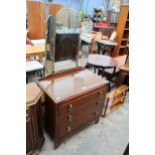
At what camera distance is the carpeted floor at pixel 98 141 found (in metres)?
1.51

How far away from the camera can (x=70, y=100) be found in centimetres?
127

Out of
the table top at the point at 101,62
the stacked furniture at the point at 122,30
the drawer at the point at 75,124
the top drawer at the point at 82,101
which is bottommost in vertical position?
the drawer at the point at 75,124

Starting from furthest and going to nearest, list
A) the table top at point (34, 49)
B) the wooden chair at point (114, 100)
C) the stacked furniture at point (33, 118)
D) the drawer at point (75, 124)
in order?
the table top at point (34, 49), the wooden chair at point (114, 100), the drawer at point (75, 124), the stacked furniture at point (33, 118)

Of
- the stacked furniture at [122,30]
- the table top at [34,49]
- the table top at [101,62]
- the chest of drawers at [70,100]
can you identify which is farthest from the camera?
the stacked furniture at [122,30]

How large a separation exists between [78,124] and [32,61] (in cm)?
136

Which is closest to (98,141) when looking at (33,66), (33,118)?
(33,118)

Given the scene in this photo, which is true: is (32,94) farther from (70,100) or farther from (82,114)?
(82,114)

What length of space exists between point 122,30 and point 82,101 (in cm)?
286

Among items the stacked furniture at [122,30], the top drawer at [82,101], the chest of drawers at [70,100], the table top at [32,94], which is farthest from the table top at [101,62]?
the stacked furniture at [122,30]

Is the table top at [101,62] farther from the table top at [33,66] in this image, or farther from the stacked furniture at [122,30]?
the stacked furniture at [122,30]

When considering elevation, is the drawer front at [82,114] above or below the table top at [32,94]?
below

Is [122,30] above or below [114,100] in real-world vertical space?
above

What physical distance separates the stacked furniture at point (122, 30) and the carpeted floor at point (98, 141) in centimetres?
Result: 233
